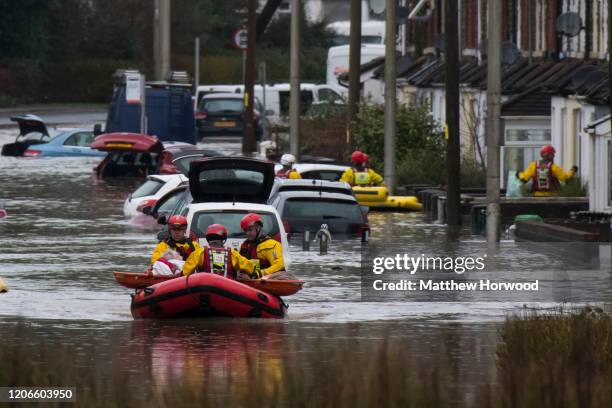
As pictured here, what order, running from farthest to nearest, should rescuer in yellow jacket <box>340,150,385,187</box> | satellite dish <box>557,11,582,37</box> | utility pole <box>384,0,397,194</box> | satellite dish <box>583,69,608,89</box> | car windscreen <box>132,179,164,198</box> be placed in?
utility pole <box>384,0,397,194</box>
satellite dish <box>557,11,582,37</box>
satellite dish <box>583,69,608,89</box>
car windscreen <box>132,179,164,198</box>
rescuer in yellow jacket <box>340,150,385,187</box>

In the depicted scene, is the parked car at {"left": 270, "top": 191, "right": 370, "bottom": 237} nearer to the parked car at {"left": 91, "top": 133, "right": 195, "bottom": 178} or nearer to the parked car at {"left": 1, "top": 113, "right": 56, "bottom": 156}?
the parked car at {"left": 91, "top": 133, "right": 195, "bottom": 178}

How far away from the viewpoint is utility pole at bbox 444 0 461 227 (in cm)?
3691

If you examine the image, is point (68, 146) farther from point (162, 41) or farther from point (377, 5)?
point (377, 5)

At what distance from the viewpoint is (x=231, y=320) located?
22312 mm

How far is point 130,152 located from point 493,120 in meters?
20.2

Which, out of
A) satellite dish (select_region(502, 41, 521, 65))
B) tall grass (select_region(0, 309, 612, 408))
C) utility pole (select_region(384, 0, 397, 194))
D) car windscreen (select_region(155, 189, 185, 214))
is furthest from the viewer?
satellite dish (select_region(502, 41, 521, 65))

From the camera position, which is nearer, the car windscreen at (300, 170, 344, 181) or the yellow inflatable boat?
the car windscreen at (300, 170, 344, 181)

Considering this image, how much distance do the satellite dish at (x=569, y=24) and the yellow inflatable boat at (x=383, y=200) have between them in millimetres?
5307

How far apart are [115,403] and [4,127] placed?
2557 inches

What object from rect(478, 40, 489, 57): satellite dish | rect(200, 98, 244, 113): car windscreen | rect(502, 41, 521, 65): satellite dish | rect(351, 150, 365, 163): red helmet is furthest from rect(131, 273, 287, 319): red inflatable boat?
rect(200, 98, 244, 113): car windscreen

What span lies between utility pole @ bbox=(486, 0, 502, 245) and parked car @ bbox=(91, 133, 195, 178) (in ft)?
50.6

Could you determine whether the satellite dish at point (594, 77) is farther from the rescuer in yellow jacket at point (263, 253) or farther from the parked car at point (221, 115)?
the parked car at point (221, 115)

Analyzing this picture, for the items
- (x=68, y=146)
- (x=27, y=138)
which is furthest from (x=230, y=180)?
(x=27, y=138)

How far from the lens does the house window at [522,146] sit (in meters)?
44.8
